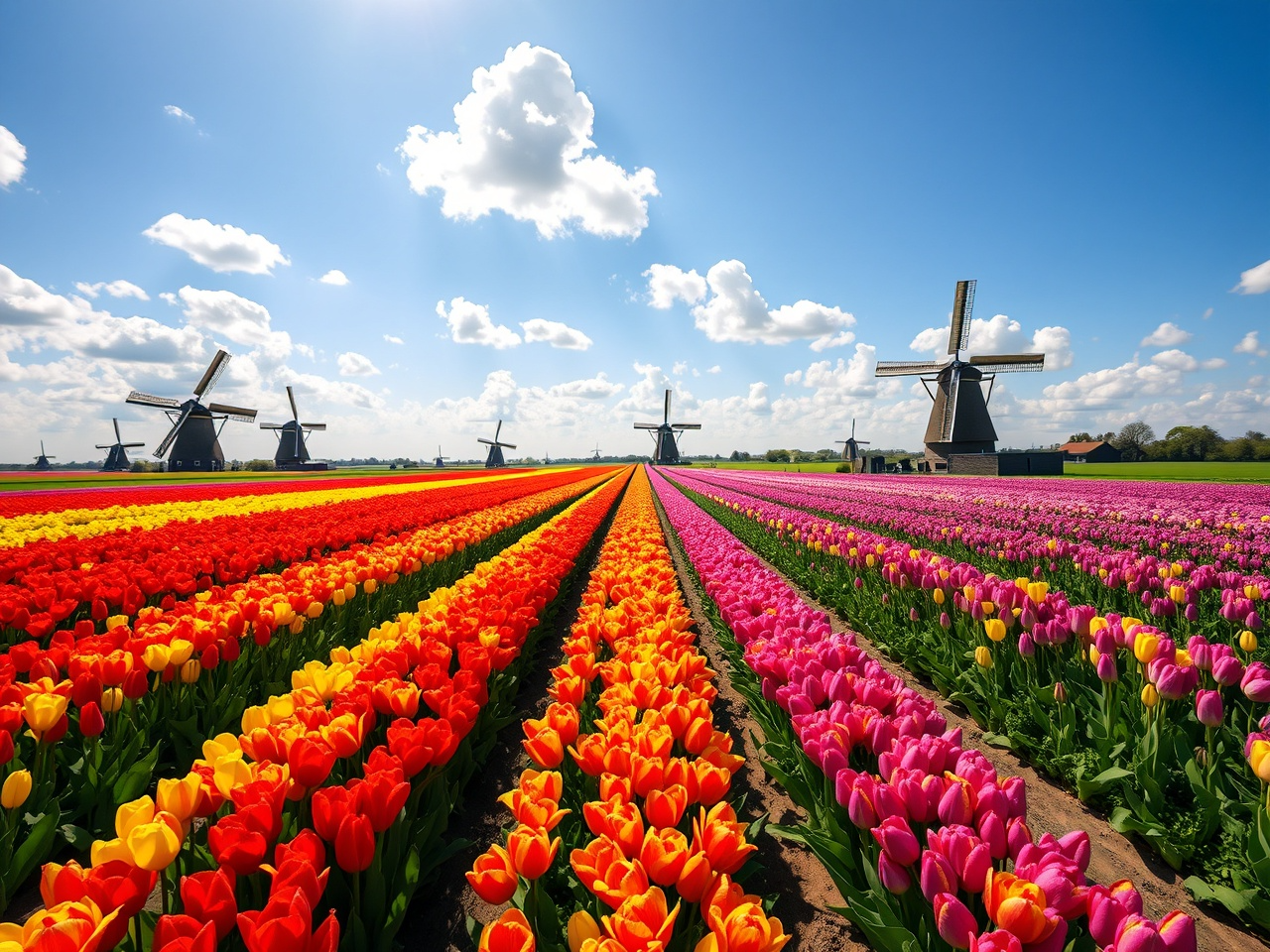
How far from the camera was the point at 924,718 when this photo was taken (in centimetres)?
213

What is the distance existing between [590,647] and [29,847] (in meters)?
2.34

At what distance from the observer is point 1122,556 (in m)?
5.10

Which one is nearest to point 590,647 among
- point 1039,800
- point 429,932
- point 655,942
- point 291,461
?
point 429,932

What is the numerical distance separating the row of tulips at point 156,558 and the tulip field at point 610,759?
2.6 inches

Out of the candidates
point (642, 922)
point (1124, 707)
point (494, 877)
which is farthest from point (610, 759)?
point (1124, 707)

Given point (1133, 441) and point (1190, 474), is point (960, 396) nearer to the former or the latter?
point (1190, 474)

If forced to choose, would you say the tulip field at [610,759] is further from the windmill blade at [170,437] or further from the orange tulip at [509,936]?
the windmill blade at [170,437]

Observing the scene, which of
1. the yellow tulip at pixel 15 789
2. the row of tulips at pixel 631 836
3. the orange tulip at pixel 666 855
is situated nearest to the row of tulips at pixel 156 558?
the yellow tulip at pixel 15 789

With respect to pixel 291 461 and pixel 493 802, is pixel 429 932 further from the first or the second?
pixel 291 461

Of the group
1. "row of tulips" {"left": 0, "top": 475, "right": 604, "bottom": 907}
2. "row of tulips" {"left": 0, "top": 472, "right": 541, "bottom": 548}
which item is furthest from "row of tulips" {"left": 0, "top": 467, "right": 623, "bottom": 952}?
"row of tulips" {"left": 0, "top": 472, "right": 541, "bottom": 548}

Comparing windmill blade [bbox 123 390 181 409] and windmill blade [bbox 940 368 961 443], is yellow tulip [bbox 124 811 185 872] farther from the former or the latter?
windmill blade [bbox 123 390 181 409]

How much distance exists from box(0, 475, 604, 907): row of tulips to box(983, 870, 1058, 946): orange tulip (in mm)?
2959

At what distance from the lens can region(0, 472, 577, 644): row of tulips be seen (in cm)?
407

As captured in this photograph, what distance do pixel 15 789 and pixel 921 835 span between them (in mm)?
3008
